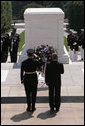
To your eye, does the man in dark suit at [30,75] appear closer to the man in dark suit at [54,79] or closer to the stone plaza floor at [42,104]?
the man in dark suit at [54,79]

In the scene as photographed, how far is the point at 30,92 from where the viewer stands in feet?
24.0

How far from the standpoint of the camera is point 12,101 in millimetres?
8141

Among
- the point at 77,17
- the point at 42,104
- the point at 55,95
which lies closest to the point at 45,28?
the point at 42,104

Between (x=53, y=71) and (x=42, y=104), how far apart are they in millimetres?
1029

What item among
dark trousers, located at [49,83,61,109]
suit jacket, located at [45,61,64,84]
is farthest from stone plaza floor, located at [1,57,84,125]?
suit jacket, located at [45,61,64,84]

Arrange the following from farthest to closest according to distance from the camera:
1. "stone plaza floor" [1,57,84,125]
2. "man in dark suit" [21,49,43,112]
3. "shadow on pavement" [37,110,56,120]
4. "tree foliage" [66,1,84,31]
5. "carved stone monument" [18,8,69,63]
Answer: "tree foliage" [66,1,84,31], "carved stone monument" [18,8,69,63], "man in dark suit" [21,49,43,112], "shadow on pavement" [37,110,56,120], "stone plaza floor" [1,57,84,125]

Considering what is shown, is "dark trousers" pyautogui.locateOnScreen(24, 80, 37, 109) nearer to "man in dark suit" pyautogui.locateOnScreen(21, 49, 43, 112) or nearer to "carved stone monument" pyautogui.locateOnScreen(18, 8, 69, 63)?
"man in dark suit" pyautogui.locateOnScreen(21, 49, 43, 112)

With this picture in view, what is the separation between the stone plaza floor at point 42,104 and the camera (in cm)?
682

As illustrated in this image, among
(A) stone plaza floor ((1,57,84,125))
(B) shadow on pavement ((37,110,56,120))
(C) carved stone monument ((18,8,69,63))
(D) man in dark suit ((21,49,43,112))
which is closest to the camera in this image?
(A) stone plaza floor ((1,57,84,125))

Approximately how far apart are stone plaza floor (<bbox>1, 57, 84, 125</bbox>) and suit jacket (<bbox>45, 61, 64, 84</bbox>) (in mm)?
694

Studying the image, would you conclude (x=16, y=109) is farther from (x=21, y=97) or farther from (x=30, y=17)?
(x=30, y=17)

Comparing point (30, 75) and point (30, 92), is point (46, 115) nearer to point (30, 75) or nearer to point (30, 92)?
point (30, 92)

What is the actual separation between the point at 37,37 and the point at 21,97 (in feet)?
16.5

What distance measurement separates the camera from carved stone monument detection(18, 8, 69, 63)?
42.2 feet
